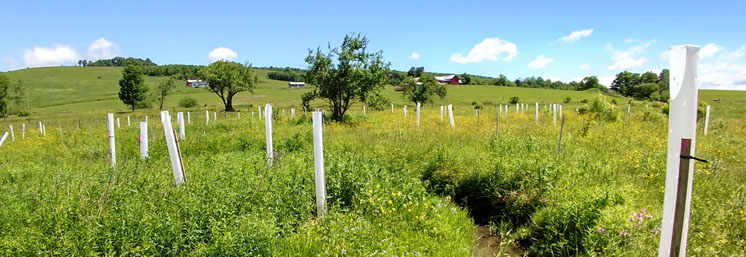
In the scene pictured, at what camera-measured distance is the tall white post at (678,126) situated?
2100 millimetres

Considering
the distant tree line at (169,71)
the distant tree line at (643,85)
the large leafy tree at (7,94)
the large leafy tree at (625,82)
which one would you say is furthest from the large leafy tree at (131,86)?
the large leafy tree at (625,82)

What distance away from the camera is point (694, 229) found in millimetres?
4273

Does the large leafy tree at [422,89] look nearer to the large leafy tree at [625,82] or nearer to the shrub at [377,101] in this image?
the shrub at [377,101]

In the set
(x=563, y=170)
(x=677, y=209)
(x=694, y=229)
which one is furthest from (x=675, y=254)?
(x=563, y=170)

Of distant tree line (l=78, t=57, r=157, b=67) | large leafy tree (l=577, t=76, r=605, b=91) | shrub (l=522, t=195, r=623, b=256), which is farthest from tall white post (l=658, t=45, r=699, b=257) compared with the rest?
distant tree line (l=78, t=57, r=157, b=67)

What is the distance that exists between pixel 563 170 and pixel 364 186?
343cm

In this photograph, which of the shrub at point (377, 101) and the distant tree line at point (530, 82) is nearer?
the shrub at point (377, 101)

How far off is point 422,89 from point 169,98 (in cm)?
4608

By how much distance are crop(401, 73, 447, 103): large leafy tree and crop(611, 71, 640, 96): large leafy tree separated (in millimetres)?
56498

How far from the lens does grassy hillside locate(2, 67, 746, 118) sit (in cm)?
5785

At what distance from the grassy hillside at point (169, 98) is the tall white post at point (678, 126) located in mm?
45403

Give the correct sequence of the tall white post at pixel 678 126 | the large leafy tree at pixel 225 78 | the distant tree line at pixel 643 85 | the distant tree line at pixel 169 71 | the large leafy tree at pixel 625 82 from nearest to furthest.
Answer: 1. the tall white post at pixel 678 126
2. the large leafy tree at pixel 225 78
3. the distant tree line at pixel 643 85
4. the large leafy tree at pixel 625 82
5. the distant tree line at pixel 169 71

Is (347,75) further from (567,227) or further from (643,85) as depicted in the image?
(643,85)

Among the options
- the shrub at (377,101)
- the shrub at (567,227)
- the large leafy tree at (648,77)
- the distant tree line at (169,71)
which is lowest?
the shrub at (567,227)
